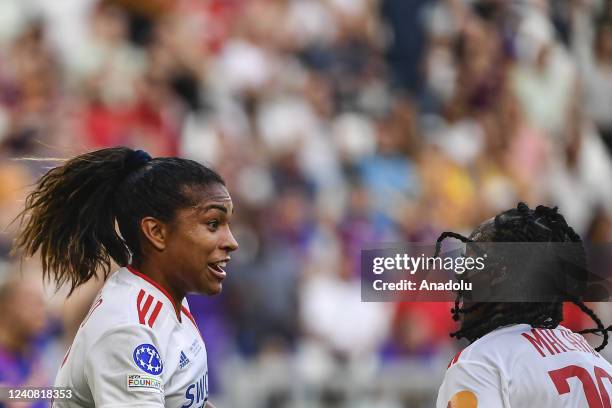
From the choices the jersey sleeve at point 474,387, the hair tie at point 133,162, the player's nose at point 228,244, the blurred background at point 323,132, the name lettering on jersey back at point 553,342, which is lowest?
the jersey sleeve at point 474,387

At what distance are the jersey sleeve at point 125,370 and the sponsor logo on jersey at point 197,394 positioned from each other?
20 centimetres

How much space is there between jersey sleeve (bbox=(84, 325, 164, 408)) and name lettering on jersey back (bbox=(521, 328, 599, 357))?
1.13 m

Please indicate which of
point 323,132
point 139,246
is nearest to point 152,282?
point 139,246

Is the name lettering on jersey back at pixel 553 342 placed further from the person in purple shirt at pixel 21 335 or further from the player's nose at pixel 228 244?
the person in purple shirt at pixel 21 335

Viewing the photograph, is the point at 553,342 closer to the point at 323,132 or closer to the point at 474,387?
the point at 474,387

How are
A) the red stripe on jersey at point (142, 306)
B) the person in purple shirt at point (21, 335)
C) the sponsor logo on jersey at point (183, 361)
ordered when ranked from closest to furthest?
the red stripe on jersey at point (142, 306), the sponsor logo on jersey at point (183, 361), the person in purple shirt at point (21, 335)

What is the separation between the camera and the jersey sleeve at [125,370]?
358 cm

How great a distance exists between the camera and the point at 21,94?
30.4 feet

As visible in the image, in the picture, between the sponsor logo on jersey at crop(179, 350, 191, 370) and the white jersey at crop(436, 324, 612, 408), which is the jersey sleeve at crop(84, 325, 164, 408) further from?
the white jersey at crop(436, 324, 612, 408)

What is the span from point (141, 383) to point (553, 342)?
1.24 m

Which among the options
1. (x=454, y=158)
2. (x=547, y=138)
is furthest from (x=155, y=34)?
(x=547, y=138)

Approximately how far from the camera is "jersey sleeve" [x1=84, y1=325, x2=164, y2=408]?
358 centimetres

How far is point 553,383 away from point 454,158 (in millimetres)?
7661

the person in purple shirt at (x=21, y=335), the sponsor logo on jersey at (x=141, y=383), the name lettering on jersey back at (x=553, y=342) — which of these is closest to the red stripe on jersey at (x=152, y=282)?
the sponsor logo on jersey at (x=141, y=383)
